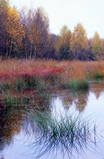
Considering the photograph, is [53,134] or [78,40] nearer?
[53,134]

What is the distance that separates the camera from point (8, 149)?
2.47 m

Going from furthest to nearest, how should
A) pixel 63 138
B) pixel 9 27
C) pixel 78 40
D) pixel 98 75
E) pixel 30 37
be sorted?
→ 1. pixel 78 40
2. pixel 30 37
3. pixel 9 27
4. pixel 98 75
5. pixel 63 138

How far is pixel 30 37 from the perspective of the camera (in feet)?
69.6

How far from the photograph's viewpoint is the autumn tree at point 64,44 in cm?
3201

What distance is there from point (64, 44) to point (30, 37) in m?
13.0

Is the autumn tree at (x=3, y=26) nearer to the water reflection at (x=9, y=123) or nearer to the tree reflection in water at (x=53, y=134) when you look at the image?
the water reflection at (x=9, y=123)

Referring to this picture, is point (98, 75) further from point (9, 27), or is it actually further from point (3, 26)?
point (9, 27)

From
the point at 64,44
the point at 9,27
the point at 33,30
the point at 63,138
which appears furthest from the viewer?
the point at 64,44

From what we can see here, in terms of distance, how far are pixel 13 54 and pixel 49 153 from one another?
20.1m

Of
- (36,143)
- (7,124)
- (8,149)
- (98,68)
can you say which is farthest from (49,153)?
(98,68)

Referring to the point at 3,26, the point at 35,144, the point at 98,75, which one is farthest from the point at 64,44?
the point at 35,144

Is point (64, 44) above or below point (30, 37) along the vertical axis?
above

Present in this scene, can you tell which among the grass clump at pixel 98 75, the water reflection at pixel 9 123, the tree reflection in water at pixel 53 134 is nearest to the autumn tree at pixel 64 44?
the grass clump at pixel 98 75

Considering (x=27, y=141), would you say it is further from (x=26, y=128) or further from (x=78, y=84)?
(x=78, y=84)
